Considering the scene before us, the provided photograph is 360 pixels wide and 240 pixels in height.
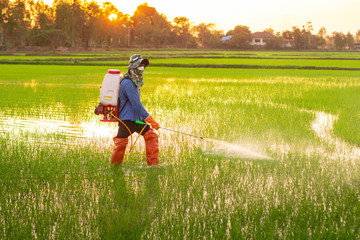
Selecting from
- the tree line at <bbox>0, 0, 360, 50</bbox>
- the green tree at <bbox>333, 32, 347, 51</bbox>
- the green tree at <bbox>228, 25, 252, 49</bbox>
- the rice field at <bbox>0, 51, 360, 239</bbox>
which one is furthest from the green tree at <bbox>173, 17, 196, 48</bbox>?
the rice field at <bbox>0, 51, 360, 239</bbox>

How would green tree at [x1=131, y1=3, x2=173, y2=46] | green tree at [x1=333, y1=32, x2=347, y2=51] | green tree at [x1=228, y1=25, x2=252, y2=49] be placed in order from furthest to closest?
green tree at [x1=333, y1=32, x2=347, y2=51] < green tree at [x1=131, y1=3, x2=173, y2=46] < green tree at [x1=228, y1=25, x2=252, y2=49]

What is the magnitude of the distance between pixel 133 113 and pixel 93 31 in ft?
201

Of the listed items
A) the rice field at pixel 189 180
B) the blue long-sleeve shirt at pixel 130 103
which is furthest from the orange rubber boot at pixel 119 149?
the blue long-sleeve shirt at pixel 130 103

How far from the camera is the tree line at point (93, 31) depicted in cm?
6081

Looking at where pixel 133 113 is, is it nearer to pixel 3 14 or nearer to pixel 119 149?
pixel 119 149

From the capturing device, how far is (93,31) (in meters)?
63.2

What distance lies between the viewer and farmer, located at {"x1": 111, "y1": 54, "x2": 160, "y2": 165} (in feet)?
15.5

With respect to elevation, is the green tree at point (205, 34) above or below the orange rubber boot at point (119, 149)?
above

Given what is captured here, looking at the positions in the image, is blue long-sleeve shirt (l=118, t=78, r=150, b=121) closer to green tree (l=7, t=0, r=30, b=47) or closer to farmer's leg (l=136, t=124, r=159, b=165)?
farmer's leg (l=136, t=124, r=159, b=165)

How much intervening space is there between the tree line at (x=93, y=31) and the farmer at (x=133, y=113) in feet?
172

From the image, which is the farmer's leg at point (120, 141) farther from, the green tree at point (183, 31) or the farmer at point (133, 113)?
the green tree at point (183, 31)

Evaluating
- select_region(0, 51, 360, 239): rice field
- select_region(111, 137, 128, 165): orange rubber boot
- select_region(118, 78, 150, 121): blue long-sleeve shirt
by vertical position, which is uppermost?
select_region(118, 78, 150, 121): blue long-sleeve shirt

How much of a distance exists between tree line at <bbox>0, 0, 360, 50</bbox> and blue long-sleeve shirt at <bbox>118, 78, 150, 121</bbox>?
52521mm

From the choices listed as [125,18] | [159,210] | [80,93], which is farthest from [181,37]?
[159,210]
